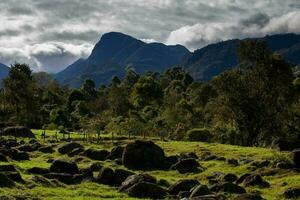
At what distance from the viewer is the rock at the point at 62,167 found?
5475 centimetres

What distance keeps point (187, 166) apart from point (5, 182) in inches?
1184

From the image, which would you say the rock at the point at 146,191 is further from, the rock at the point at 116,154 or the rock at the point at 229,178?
the rock at the point at 116,154

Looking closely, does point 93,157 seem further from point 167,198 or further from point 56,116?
point 56,116

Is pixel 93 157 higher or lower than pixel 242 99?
lower

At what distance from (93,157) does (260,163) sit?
27002mm

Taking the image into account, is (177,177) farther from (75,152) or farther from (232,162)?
(75,152)

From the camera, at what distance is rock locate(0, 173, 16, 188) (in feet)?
140

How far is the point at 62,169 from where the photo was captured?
55.4 m

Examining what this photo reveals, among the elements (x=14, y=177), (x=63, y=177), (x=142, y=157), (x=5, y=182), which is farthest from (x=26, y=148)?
(x=5, y=182)

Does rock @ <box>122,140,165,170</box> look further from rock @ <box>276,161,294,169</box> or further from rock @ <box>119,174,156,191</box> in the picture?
rock @ <box>119,174,156,191</box>

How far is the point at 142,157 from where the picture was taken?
235ft

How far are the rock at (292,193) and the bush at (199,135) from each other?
231ft

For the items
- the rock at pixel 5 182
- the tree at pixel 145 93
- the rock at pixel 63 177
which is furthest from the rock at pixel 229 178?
the tree at pixel 145 93

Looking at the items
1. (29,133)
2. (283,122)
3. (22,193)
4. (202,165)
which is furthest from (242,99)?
(22,193)
